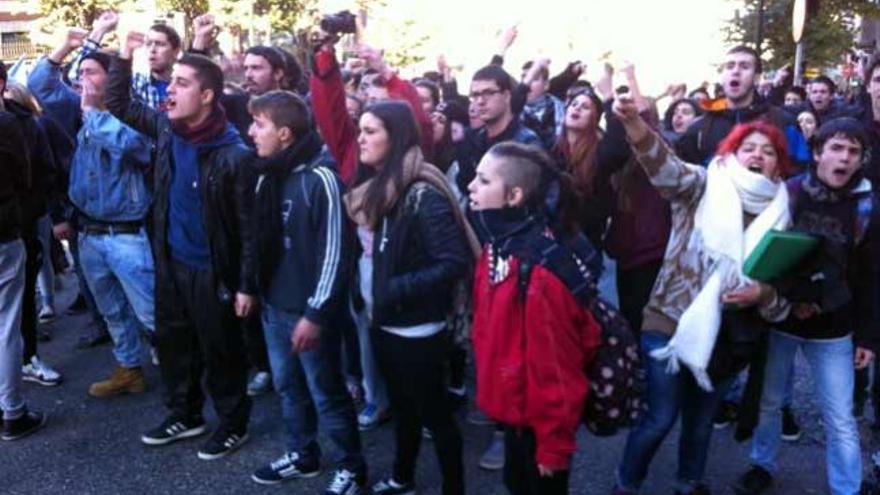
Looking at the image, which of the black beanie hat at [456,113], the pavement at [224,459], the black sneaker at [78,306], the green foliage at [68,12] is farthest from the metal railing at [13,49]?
the pavement at [224,459]

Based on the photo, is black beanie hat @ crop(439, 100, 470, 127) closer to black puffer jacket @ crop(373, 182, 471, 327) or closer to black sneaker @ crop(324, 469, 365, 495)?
black puffer jacket @ crop(373, 182, 471, 327)

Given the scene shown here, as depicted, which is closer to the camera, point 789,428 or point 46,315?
point 789,428

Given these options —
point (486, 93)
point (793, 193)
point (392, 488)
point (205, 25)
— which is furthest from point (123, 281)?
point (793, 193)

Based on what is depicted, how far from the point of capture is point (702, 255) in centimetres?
323

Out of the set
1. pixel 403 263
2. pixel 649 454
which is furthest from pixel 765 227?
pixel 403 263

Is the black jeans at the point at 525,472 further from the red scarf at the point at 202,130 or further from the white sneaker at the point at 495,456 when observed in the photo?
the red scarf at the point at 202,130

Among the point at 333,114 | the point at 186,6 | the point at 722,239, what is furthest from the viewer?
the point at 186,6

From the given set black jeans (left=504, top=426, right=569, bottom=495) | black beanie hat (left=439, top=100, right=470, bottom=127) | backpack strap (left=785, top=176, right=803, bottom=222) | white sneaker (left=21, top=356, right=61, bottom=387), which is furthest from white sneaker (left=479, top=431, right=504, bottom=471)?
white sneaker (left=21, top=356, right=61, bottom=387)

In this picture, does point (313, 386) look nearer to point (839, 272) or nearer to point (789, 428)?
point (839, 272)

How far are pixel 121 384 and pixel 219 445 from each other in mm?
1142

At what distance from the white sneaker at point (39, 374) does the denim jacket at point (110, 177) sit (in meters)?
1.18

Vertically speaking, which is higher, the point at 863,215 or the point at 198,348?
the point at 863,215

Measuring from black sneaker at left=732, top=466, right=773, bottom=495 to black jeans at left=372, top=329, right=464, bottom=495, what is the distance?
1.30 meters

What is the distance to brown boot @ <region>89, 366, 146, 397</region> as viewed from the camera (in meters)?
4.93
